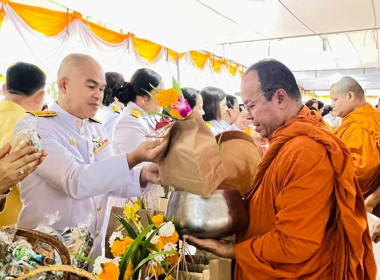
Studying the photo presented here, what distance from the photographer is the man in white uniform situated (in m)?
1.72

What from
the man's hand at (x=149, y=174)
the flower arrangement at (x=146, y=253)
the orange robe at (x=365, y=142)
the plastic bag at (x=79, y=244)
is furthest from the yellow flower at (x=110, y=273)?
the orange robe at (x=365, y=142)

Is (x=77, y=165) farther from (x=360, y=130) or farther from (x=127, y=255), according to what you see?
(x=360, y=130)

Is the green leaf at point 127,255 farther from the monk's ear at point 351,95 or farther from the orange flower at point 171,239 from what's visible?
the monk's ear at point 351,95

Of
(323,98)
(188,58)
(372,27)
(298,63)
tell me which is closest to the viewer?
(372,27)

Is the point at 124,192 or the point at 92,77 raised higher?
the point at 92,77

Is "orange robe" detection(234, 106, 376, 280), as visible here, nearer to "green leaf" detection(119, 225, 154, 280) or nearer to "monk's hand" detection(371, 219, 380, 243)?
"green leaf" detection(119, 225, 154, 280)

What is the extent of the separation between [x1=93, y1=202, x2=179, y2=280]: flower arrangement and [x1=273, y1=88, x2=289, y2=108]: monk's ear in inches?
23.9

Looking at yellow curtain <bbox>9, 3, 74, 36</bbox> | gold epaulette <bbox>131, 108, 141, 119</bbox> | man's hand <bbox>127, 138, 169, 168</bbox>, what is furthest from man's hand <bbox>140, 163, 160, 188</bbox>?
yellow curtain <bbox>9, 3, 74, 36</bbox>

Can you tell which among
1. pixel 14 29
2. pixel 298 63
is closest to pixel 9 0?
pixel 14 29

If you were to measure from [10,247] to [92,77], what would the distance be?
0.91 metres

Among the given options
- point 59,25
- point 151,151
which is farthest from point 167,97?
point 59,25

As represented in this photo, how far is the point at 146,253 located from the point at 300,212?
0.51m

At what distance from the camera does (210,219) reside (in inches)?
53.8

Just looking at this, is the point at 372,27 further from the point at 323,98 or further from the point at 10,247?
the point at 323,98
